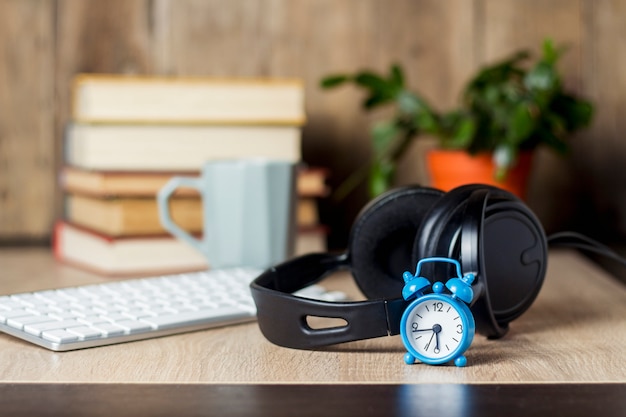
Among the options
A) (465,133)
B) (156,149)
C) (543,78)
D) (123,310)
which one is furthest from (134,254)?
(543,78)

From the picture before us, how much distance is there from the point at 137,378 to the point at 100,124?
483 mm

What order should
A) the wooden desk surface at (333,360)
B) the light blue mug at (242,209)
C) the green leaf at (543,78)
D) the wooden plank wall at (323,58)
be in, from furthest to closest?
the wooden plank wall at (323,58) → the green leaf at (543,78) → the light blue mug at (242,209) → the wooden desk surface at (333,360)

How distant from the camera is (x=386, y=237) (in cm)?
63

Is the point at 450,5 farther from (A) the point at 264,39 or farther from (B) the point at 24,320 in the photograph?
(B) the point at 24,320

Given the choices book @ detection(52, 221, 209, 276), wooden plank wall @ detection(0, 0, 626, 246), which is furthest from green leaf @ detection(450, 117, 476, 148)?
book @ detection(52, 221, 209, 276)

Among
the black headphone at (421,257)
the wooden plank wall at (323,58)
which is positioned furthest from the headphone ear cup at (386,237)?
the wooden plank wall at (323,58)

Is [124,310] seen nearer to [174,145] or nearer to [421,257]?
[421,257]

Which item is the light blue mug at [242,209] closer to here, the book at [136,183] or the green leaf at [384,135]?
the book at [136,183]

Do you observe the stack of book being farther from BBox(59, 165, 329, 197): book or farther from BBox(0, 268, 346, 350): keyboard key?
BBox(0, 268, 346, 350): keyboard key

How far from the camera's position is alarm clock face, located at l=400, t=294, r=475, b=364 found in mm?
485

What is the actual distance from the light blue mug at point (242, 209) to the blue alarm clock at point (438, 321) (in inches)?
13.7

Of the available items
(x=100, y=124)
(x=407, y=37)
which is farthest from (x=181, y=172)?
(x=407, y=37)

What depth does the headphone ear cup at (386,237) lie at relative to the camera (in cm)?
63

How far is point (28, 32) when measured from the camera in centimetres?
109
